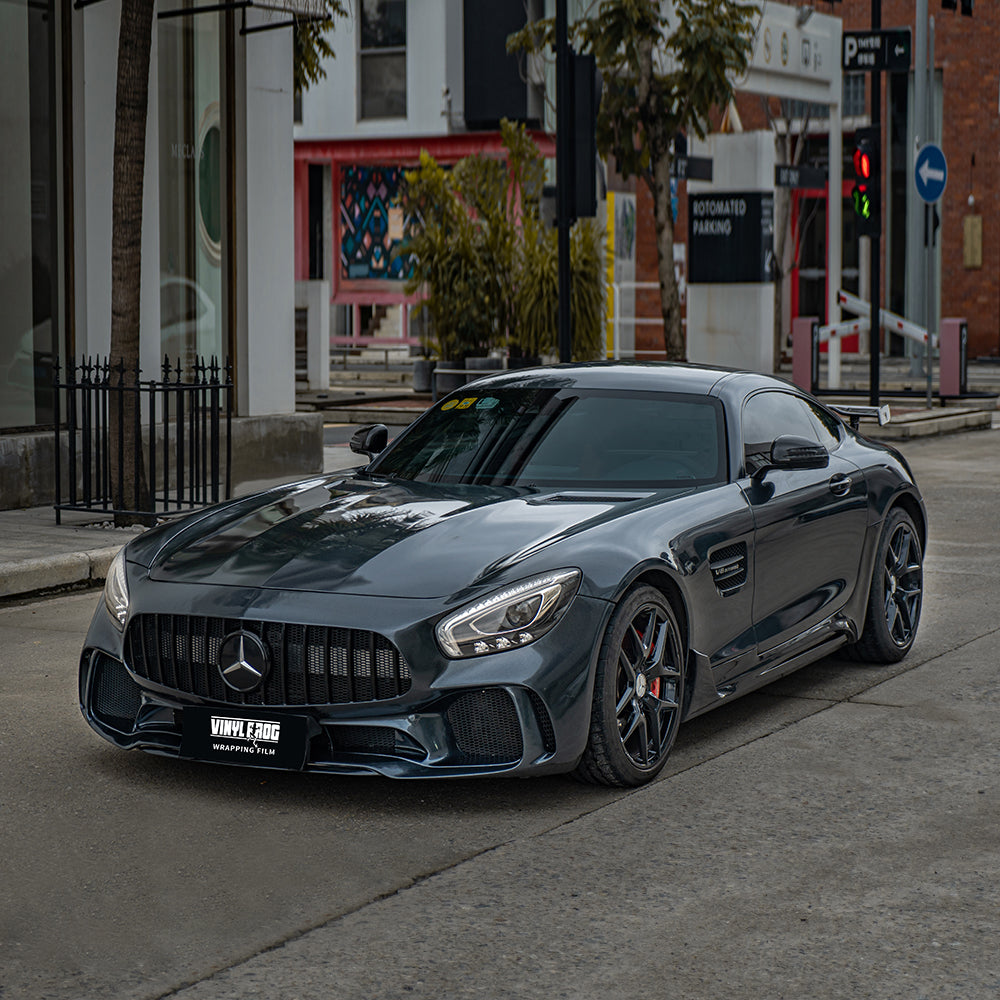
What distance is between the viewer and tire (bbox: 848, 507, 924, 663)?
784cm

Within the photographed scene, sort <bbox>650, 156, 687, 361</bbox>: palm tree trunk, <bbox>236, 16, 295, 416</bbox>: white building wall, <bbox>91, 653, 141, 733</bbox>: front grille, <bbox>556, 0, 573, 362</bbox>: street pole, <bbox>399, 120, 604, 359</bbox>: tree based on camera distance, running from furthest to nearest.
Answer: <bbox>399, 120, 604, 359</bbox>: tree
<bbox>650, 156, 687, 361</bbox>: palm tree trunk
<bbox>236, 16, 295, 416</bbox>: white building wall
<bbox>556, 0, 573, 362</bbox>: street pole
<bbox>91, 653, 141, 733</bbox>: front grille

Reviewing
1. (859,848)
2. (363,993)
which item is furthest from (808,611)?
(363,993)

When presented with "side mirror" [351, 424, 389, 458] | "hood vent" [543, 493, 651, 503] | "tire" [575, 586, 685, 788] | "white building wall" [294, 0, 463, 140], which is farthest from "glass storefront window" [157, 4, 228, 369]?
"white building wall" [294, 0, 463, 140]

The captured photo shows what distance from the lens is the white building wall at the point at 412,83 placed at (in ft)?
108

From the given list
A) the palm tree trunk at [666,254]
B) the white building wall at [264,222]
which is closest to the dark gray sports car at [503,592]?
the white building wall at [264,222]

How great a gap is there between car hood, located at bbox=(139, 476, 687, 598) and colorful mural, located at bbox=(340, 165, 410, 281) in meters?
31.0

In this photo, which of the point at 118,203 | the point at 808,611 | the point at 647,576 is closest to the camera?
the point at 647,576

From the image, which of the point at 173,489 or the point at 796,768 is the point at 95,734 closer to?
the point at 796,768

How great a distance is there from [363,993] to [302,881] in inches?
33.9

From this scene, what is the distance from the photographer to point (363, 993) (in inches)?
159

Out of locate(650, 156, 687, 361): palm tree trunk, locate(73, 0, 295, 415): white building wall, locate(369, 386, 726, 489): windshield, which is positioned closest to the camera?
locate(369, 386, 726, 489): windshield

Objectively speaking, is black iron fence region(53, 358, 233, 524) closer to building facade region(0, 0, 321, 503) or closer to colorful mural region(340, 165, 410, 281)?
building facade region(0, 0, 321, 503)

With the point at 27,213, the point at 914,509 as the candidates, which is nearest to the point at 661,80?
the point at 27,213

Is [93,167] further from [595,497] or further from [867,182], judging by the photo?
[867,182]
